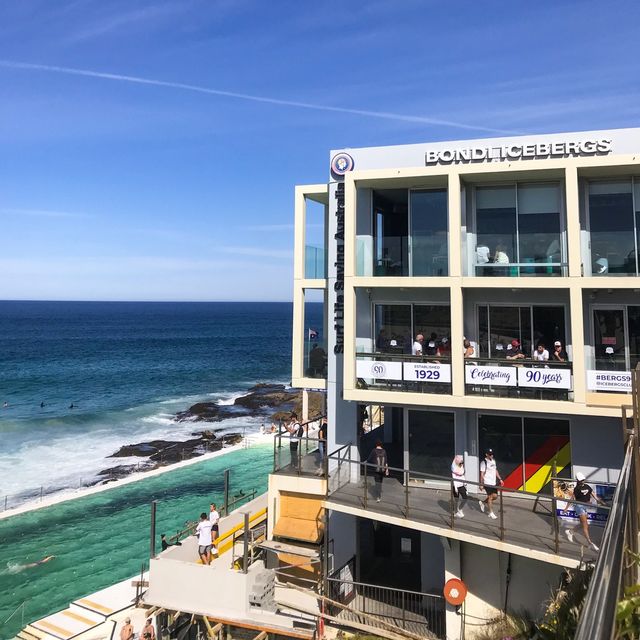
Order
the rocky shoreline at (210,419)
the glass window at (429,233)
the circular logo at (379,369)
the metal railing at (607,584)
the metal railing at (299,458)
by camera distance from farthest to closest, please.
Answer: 1. the rocky shoreline at (210,419)
2. the metal railing at (299,458)
3. the circular logo at (379,369)
4. the glass window at (429,233)
5. the metal railing at (607,584)

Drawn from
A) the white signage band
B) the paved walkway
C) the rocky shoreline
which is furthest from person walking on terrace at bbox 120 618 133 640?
the rocky shoreline

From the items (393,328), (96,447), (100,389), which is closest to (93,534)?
(393,328)

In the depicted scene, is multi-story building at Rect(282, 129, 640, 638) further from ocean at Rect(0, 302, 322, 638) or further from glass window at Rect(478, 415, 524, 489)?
ocean at Rect(0, 302, 322, 638)

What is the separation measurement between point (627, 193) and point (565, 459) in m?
7.76

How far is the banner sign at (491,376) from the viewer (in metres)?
15.8

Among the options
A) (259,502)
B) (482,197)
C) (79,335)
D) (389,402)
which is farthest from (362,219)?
(79,335)

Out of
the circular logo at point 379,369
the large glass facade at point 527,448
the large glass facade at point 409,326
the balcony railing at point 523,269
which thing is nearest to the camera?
the balcony railing at point 523,269

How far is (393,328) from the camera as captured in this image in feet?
60.0

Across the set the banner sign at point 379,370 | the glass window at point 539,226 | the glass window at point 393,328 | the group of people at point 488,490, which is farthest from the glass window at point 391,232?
the group of people at point 488,490

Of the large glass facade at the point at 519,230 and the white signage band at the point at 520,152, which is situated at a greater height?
the white signage band at the point at 520,152

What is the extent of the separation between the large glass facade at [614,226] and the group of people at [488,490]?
580cm

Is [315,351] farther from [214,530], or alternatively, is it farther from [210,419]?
[210,419]

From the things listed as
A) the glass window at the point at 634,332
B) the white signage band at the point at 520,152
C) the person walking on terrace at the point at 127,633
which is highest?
the white signage band at the point at 520,152

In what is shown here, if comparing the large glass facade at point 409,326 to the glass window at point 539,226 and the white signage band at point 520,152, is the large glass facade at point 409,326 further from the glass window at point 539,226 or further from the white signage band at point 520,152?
the white signage band at point 520,152
